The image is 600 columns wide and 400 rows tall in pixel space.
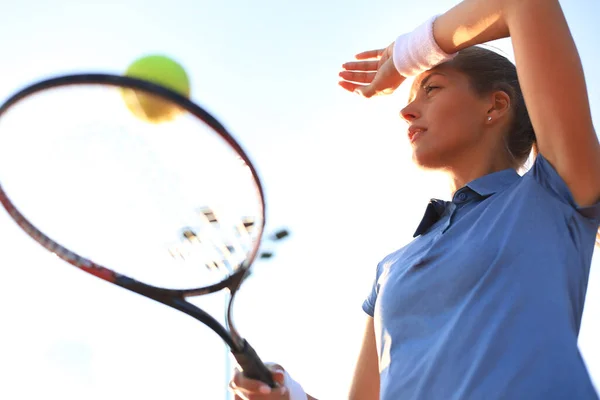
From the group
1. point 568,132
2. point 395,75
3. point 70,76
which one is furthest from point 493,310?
point 70,76

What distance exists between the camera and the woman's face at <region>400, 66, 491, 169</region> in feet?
8.45

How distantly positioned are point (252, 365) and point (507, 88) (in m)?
1.51

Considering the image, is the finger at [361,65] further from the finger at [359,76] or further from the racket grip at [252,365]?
the racket grip at [252,365]

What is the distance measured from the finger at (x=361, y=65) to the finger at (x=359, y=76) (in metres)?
0.03

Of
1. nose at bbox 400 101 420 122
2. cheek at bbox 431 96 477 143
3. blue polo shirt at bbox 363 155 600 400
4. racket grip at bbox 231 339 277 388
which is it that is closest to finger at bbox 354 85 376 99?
nose at bbox 400 101 420 122

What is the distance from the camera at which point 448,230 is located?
2330 mm

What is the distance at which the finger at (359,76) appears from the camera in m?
3.09

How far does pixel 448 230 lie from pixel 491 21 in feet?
2.35

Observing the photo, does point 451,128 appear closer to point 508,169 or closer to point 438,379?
point 508,169

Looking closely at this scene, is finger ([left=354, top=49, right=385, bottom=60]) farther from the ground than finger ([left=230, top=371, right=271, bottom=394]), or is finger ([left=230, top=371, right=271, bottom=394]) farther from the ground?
finger ([left=354, top=49, right=385, bottom=60])

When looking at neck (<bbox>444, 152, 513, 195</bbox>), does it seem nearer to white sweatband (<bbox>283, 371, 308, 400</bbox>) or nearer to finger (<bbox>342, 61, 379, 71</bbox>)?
finger (<bbox>342, 61, 379, 71</bbox>)

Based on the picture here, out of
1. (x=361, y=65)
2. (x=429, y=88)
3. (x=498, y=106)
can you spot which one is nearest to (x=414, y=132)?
(x=429, y=88)

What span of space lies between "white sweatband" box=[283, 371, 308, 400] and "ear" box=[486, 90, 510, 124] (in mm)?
1239

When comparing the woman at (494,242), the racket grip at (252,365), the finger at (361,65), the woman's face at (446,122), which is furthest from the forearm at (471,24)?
the racket grip at (252,365)
